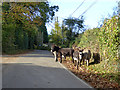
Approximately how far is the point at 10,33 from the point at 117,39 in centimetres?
1772

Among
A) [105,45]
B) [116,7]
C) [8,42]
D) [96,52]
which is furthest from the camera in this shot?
[8,42]

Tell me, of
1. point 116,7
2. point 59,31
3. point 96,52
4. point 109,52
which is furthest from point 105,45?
point 59,31

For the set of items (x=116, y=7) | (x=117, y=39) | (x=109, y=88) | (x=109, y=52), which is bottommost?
(x=109, y=88)

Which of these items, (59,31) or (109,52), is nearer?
(109,52)

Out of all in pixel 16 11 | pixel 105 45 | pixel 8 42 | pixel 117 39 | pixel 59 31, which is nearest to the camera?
pixel 117 39

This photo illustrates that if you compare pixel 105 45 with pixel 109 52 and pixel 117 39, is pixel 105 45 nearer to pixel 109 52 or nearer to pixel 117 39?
pixel 109 52

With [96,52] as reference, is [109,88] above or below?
below

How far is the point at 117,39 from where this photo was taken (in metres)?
8.28

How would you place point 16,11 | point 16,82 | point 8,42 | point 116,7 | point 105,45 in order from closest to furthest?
1. point 16,82
2. point 116,7
3. point 105,45
4. point 16,11
5. point 8,42

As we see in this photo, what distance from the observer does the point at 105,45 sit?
9.91 meters

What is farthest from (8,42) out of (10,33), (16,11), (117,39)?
(117,39)

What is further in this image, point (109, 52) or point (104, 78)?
point (109, 52)

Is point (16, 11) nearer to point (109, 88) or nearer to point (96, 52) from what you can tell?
point (96, 52)

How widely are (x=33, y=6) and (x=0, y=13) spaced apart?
3.01 m
